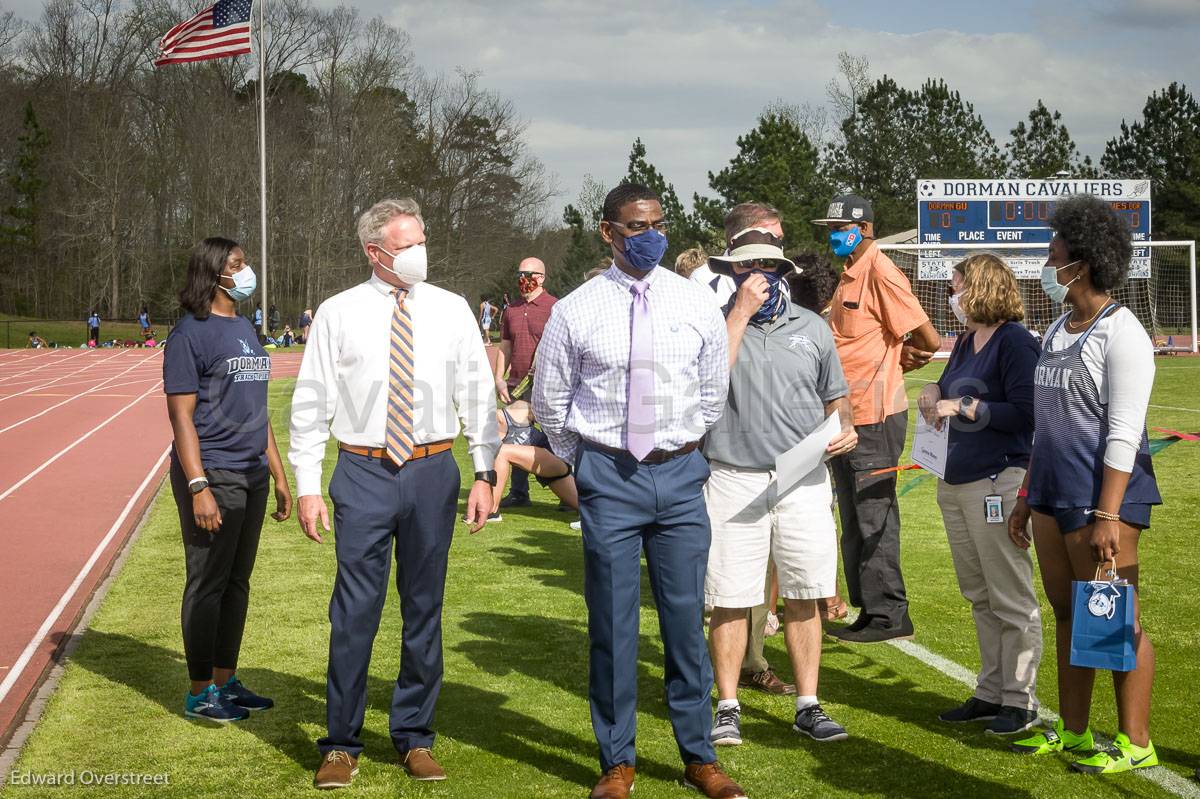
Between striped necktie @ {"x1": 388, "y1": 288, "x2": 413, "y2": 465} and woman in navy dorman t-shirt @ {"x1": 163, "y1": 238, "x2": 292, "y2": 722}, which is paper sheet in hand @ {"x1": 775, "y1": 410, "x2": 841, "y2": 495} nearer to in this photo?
striped necktie @ {"x1": 388, "y1": 288, "x2": 413, "y2": 465}

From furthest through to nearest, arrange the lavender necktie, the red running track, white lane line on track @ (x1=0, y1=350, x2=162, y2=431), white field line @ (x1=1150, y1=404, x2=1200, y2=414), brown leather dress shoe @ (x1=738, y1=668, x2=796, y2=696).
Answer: white lane line on track @ (x1=0, y1=350, x2=162, y2=431) → white field line @ (x1=1150, y1=404, x2=1200, y2=414) → the red running track → brown leather dress shoe @ (x1=738, y1=668, x2=796, y2=696) → the lavender necktie

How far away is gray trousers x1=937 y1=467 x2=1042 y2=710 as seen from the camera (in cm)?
508

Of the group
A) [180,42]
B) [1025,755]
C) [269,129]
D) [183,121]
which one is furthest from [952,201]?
[183,121]

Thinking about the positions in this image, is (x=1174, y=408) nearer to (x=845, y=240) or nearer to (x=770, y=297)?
(x=845, y=240)

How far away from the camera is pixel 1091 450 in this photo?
4359mm

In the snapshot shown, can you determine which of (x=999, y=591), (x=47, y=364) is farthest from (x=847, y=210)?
(x=47, y=364)

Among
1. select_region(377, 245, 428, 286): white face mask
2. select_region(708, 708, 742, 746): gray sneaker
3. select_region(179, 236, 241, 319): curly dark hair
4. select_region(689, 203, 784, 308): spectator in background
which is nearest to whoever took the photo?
select_region(377, 245, 428, 286): white face mask

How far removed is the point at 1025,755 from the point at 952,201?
33793mm

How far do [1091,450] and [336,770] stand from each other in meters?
2.97

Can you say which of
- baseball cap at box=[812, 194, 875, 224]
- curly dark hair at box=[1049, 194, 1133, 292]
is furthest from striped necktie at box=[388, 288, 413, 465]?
baseball cap at box=[812, 194, 875, 224]

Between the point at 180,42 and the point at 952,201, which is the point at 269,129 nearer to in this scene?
the point at 180,42

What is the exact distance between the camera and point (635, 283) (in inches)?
175

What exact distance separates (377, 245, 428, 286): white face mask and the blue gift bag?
265cm

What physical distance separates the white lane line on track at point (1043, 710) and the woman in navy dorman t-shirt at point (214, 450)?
330 cm
